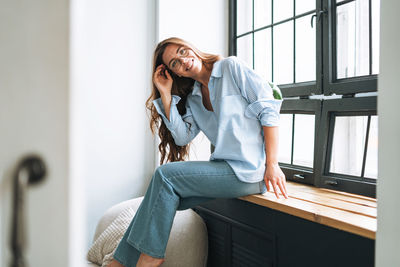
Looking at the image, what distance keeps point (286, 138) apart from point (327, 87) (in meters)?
0.44

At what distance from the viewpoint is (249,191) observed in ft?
4.71

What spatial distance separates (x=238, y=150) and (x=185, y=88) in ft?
1.77

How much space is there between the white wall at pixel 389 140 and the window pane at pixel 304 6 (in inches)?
40.1

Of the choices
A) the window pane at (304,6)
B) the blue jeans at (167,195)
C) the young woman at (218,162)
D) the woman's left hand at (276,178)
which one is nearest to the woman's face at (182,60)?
the young woman at (218,162)

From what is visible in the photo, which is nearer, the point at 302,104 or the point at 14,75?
the point at 14,75


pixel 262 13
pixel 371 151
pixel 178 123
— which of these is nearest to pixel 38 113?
pixel 178 123

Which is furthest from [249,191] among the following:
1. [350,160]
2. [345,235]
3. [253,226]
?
[350,160]

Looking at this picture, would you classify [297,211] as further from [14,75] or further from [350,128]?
[14,75]

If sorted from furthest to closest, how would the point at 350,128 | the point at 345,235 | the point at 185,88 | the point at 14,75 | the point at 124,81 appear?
the point at 124,81
the point at 185,88
the point at 350,128
the point at 345,235
the point at 14,75

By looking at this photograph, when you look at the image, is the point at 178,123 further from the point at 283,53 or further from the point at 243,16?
the point at 243,16

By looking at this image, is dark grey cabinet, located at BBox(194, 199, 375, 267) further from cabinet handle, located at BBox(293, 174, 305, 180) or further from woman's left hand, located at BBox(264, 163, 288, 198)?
cabinet handle, located at BBox(293, 174, 305, 180)

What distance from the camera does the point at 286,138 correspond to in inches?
77.9

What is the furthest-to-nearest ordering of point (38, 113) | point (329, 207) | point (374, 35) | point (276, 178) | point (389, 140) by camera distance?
point (374, 35) < point (276, 178) < point (329, 207) < point (389, 140) < point (38, 113)

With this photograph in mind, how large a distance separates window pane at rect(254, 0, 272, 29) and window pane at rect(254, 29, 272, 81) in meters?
Answer: 0.05
